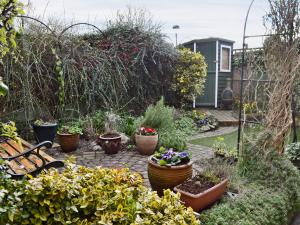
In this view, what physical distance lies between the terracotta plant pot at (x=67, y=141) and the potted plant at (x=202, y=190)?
252 centimetres

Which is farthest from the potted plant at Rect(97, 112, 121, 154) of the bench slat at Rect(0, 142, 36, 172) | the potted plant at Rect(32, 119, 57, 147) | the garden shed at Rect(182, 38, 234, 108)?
the garden shed at Rect(182, 38, 234, 108)

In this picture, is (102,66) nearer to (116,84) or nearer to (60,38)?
(116,84)

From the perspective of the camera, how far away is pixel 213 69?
9.56 m

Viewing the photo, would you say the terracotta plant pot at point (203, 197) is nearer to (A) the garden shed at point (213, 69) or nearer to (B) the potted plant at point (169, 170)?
(B) the potted plant at point (169, 170)

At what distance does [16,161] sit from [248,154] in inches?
109

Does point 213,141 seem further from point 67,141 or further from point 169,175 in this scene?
point 169,175

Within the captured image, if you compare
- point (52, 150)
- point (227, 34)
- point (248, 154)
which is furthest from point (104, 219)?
point (227, 34)

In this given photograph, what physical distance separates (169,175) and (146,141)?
1.72 meters

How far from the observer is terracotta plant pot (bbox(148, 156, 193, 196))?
2.75 meters

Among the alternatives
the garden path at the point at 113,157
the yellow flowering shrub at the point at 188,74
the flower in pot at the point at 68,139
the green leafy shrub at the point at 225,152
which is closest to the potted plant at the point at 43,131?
the flower in pot at the point at 68,139

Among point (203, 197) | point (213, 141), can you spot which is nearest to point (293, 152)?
point (213, 141)

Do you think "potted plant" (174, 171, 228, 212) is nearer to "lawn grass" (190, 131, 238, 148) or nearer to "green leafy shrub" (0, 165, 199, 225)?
"green leafy shrub" (0, 165, 199, 225)

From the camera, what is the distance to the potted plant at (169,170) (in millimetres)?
2758

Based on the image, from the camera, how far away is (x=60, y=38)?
5559 mm
